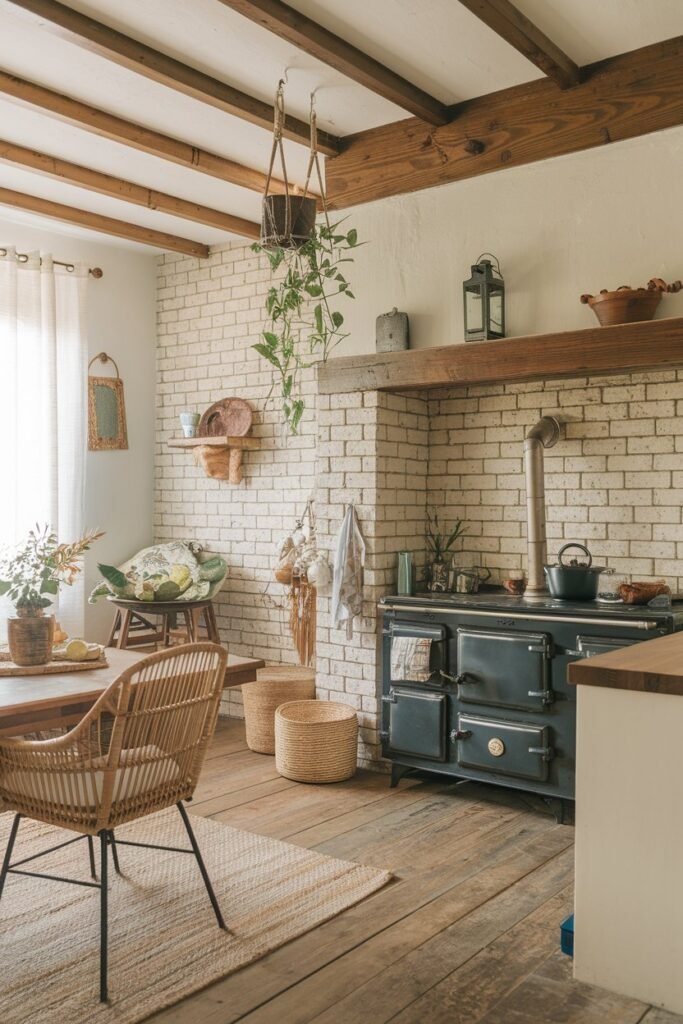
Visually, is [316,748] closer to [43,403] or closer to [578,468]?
[578,468]

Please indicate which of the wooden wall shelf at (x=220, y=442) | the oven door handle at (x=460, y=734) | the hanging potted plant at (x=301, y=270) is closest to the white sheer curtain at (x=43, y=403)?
the wooden wall shelf at (x=220, y=442)

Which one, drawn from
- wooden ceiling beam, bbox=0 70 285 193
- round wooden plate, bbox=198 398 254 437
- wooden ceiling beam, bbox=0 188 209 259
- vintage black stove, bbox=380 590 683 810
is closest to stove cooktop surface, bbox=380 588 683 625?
vintage black stove, bbox=380 590 683 810

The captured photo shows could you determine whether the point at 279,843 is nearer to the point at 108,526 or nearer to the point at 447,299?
the point at 447,299

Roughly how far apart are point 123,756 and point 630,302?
2537 millimetres

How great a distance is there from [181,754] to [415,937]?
897 mm

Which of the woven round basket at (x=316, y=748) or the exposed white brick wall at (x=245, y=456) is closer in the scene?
the woven round basket at (x=316, y=748)

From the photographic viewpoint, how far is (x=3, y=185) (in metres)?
5.07

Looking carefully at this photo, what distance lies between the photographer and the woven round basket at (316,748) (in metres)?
4.31

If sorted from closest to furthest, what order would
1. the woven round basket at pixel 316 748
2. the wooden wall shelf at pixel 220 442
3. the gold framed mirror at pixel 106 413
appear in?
the woven round basket at pixel 316 748, the wooden wall shelf at pixel 220 442, the gold framed mirror at pixel 106 413

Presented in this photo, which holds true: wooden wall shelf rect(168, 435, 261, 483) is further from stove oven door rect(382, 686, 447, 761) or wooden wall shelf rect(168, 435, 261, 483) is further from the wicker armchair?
the wicker armchair

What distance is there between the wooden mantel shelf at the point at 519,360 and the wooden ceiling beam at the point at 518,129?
788 millimetres

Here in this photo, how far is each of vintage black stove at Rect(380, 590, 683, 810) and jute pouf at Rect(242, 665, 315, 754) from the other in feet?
2.00

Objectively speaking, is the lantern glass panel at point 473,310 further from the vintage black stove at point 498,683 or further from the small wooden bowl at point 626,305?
the vintage black stove at point 498,683

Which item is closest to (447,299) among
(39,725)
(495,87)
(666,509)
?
(495,87)
